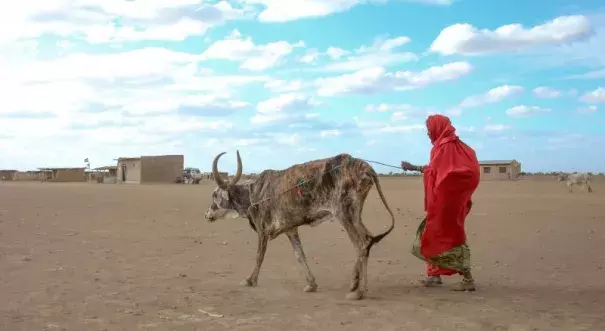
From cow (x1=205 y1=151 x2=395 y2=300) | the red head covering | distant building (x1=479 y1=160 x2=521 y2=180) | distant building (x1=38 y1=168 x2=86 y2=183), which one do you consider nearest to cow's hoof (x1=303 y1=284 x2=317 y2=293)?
cow (x1=205 y1=151 x2=395 y2=300)

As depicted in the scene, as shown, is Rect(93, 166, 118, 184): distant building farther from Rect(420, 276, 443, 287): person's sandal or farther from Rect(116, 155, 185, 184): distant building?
Rect(420, 276, 443, 287): person's sandal

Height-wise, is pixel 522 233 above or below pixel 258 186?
below

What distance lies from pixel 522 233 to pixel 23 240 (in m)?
11.2

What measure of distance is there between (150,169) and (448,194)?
50101 millimetres

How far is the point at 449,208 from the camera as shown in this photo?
765 centimetres

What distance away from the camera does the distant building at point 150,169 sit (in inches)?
2156

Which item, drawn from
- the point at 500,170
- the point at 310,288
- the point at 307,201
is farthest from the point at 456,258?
the point at 500,170

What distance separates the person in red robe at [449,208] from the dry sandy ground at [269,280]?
42 cm

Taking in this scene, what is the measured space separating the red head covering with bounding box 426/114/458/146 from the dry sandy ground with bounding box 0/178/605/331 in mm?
2023

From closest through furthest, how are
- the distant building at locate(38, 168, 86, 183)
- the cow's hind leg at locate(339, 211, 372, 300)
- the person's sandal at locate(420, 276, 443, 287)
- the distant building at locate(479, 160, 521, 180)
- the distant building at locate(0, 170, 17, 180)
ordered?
the cow's hind leg at locate(339, 211, 372, 300) → the person's sandal at locate(420, 276, 443, 287) → the distant building at locate(38, 168, 86, 183) → the distant building at locate(479, 160, 521, 180) → the distant building at locate(0, 170, 17, 180)

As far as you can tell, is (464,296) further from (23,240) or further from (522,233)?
(23,240)

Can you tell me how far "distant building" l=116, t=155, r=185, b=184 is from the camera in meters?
54.8

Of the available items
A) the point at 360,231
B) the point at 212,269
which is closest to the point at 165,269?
the point at 212,269

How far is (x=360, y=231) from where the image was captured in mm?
7375
